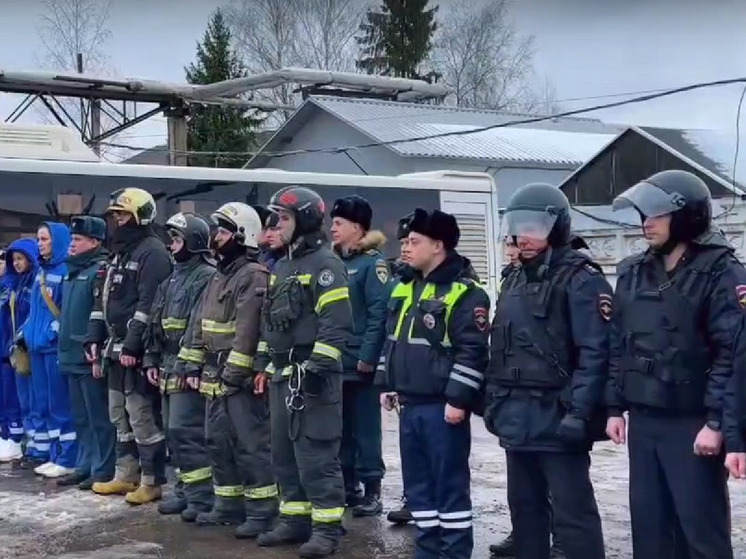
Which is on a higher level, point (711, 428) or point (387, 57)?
point (387, 57)

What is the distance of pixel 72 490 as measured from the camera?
8734mm

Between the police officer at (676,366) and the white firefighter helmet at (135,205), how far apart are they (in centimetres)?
434

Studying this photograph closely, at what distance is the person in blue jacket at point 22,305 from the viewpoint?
387 inches

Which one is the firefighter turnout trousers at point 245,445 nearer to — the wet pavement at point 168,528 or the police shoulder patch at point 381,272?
the wet pavement at point 168,528

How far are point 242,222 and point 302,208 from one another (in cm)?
69

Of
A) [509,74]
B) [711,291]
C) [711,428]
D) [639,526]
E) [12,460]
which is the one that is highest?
[509,74]

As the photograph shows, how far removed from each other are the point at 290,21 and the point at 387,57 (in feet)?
18.0

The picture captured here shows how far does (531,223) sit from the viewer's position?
5.47 metres

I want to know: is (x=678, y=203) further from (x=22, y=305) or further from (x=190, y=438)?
(x=22, y=305)

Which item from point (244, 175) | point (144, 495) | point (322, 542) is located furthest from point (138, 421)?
point (244, 175)

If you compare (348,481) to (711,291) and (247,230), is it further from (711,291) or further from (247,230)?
(711,291)

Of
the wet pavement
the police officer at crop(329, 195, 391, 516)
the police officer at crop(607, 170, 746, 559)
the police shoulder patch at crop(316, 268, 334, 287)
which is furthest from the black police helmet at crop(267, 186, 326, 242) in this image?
the police officer at crop(607, 170, 746, 559)

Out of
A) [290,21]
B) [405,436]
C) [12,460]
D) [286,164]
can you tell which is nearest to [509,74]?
[290,21]

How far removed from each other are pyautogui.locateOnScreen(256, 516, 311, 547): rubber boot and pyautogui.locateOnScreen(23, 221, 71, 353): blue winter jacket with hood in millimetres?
3316
